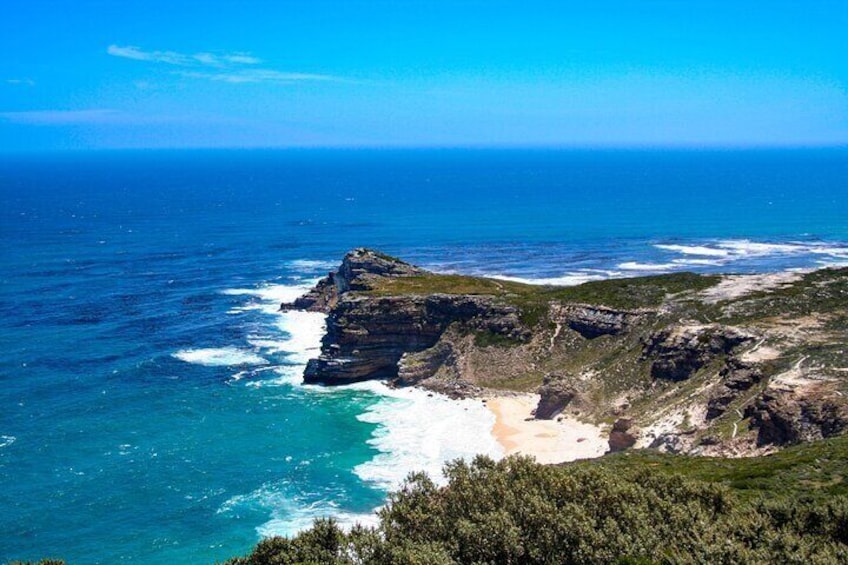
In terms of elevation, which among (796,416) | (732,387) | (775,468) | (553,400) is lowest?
(553,400)

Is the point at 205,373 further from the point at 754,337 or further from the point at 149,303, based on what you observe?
the point at 754,337

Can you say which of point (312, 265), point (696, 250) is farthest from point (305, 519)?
point (696, 250)

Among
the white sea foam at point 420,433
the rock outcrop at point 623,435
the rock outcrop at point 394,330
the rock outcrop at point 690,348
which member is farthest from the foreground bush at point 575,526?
the rock outcrop at point 394,330

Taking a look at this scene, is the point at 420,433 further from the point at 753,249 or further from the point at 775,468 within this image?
the point at 753,249

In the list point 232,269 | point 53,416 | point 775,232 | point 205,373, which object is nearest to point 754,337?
point 205,373

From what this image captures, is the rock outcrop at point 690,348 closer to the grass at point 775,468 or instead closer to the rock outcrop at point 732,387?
the rock outcrop at point 732,387
